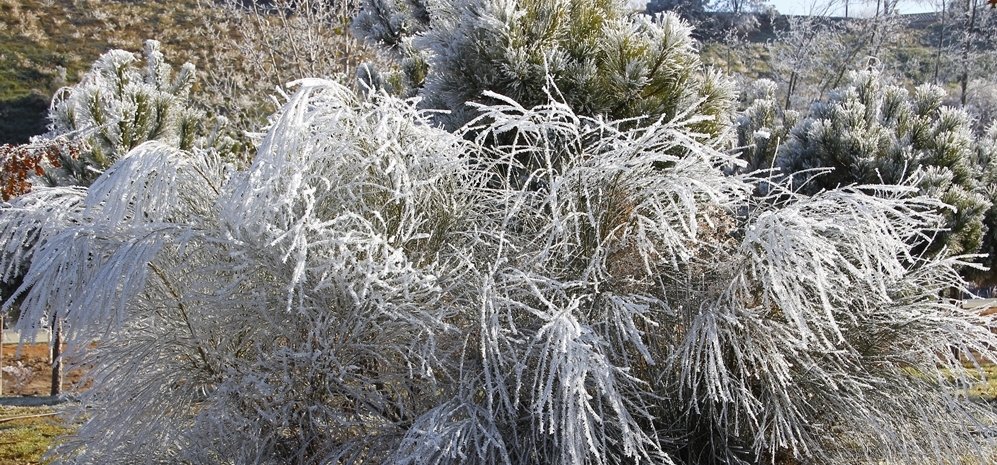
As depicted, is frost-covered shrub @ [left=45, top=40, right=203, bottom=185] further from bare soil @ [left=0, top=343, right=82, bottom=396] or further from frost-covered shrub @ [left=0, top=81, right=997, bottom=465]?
bare soil @ [left=0, top=343, right=82, bottom=396]

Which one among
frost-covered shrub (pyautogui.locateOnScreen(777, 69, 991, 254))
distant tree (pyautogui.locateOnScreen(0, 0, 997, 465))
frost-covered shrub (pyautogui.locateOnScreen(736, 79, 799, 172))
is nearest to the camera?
distant tree (pyautogui.locateOnScreen(0, 0, 997, 465))

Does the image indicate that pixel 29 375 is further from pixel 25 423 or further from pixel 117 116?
pixel 117 116

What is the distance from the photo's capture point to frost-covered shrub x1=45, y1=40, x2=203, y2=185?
19.7 feet

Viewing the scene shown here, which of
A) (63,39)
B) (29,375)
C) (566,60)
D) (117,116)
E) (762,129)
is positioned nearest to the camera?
(566,60)

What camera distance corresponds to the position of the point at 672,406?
10.7 ft

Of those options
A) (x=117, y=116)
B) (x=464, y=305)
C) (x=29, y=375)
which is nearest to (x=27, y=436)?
(x=117, y=116)

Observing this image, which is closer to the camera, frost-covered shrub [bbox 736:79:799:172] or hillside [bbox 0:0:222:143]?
frost-covered shrub [bbox 736:79:799:172]

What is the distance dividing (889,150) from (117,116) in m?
5.38

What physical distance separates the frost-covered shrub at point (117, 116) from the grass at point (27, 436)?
185 centimetres

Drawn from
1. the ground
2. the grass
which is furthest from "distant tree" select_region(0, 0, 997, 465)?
the grass

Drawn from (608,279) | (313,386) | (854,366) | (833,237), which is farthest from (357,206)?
(854,366)

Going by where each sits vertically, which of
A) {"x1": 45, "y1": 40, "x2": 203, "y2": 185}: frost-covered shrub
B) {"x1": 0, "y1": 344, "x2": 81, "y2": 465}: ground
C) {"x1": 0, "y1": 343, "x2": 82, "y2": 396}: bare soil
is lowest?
{"x1": 0, "y1": 343, "x2": 82, "y2": 396}: bare soil

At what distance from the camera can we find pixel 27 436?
20.5 feet

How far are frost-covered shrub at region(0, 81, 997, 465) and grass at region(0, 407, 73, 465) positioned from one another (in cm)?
237
